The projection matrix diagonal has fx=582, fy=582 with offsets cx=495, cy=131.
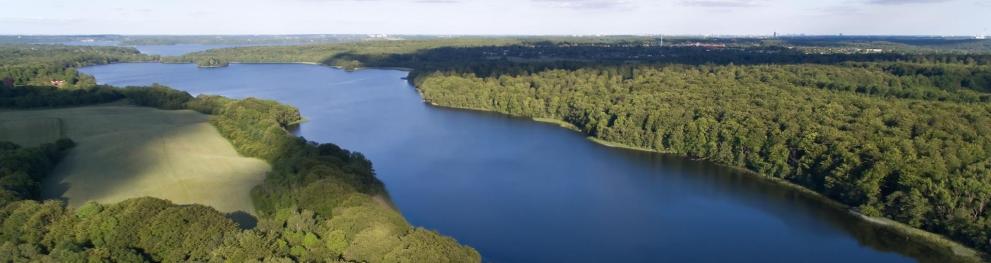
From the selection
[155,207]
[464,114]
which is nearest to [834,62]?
[464,114]

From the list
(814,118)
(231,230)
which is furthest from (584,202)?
(814,118)

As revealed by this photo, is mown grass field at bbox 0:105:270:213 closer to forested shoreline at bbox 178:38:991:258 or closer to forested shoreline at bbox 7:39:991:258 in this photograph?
forested shoreline at bbox 7:39:991:258

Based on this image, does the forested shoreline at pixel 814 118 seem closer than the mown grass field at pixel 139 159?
Yes

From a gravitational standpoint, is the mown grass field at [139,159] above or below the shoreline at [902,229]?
above

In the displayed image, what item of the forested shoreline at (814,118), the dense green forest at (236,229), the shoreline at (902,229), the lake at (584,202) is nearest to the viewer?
the dense green forest at (236,229)

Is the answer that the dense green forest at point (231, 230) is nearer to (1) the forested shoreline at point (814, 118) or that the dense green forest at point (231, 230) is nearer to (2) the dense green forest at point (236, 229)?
(2) the dense green forest at point (236, 229)

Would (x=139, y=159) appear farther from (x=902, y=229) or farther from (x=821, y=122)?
(x=821, y=122)

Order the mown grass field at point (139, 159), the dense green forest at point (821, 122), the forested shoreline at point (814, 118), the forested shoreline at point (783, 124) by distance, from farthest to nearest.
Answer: the mown grass field at point (139, 159) → the forested shoreline at point (814, 118) → the dense green forest at point (821, 122) → the forested shoreline at point (783, 124)

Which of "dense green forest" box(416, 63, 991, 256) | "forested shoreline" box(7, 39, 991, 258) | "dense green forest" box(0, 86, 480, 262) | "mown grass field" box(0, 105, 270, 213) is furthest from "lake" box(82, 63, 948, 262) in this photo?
"mown grass field" box(0, 105, 270, 213)

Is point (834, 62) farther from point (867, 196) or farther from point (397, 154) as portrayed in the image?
point (397, 154)

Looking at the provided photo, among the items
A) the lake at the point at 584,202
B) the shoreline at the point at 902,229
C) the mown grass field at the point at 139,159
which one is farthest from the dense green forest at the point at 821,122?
the mown grass field at the point at 139,159
